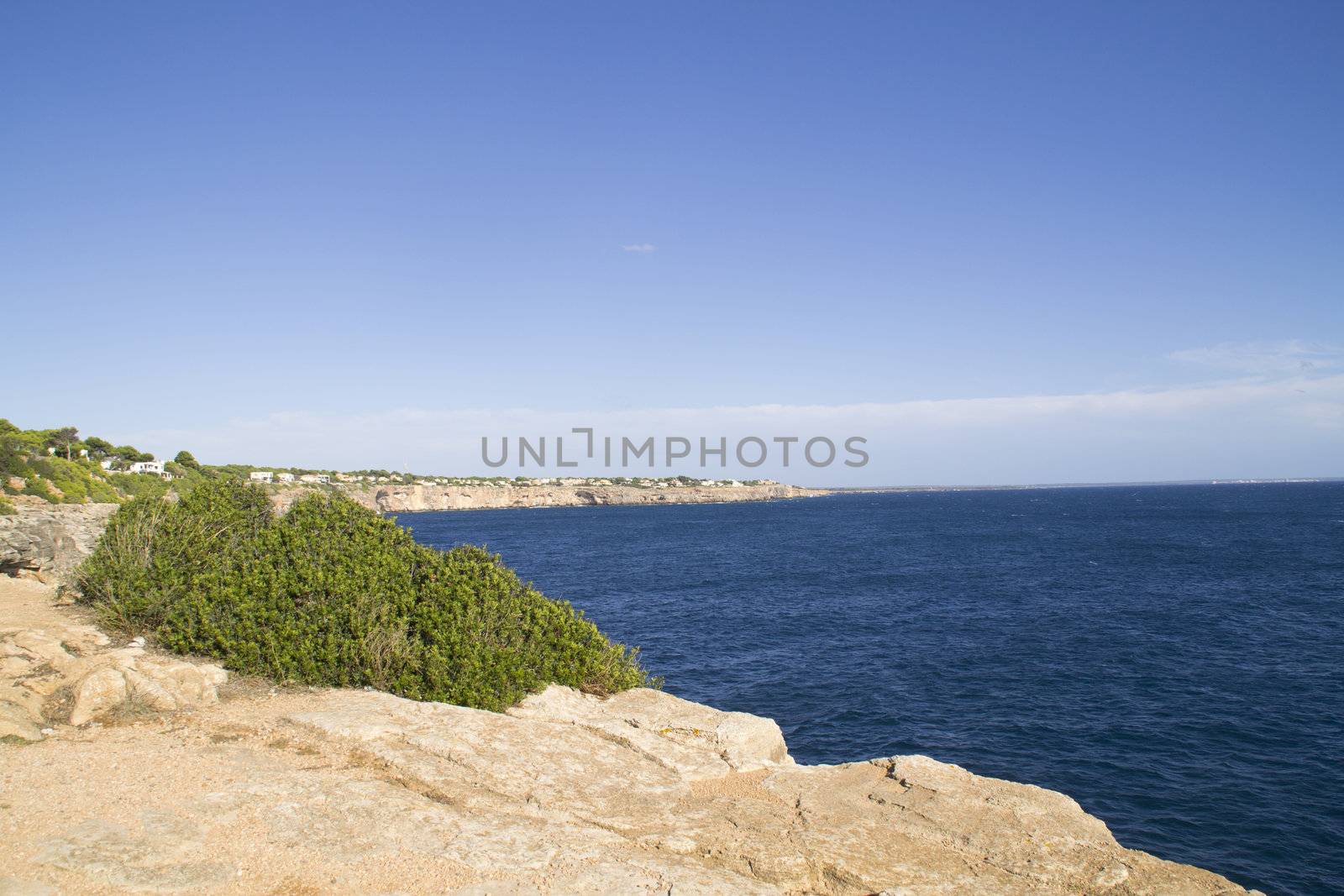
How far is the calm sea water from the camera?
18125 millimetres

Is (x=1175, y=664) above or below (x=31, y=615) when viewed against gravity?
below

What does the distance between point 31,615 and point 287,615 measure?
14.2 ft

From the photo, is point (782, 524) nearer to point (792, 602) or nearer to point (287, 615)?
point (792, 602)

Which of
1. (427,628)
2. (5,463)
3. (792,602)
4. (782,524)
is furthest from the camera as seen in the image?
(782,524)

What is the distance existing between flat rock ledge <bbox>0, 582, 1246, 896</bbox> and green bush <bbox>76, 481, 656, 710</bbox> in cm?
76

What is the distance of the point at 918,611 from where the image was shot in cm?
4156

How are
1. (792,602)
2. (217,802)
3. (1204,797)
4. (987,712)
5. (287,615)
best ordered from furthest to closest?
(792,602), (987,712), (1204,797), (287,615), (217,802)

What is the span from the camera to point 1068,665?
29891 millimetres

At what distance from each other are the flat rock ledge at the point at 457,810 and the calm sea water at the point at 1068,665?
10259 millimetres

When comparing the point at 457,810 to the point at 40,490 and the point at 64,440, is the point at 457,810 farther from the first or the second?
the point at 64,440

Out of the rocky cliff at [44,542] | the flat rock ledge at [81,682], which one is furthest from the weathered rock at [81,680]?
the rocky cliff at [44,542]

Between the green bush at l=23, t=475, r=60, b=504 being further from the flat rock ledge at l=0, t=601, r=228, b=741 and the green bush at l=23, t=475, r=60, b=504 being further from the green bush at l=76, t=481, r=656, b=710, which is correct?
the flat rock ledge at l=0, t=601, r=228, b=741

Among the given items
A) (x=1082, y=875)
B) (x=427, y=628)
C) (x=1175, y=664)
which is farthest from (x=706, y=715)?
(x=1175, y=664)

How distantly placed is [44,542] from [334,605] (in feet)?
56.0
